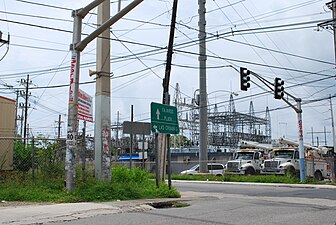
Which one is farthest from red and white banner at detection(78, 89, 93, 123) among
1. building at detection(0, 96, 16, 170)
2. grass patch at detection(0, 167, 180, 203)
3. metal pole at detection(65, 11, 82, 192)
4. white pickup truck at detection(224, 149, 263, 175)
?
white pickup truck at detection(224, 149, 263, 175)

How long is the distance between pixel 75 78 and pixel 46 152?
3.55 meters

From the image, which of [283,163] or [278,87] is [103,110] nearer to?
[278,87]

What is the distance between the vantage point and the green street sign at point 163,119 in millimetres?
15943

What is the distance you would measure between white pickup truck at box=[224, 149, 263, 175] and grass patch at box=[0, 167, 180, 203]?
2014 cm

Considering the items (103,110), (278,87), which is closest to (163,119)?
(103,110)

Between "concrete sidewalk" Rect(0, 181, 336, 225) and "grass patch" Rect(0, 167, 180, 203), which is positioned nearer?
"concrete sidewalk" Rect(0, 181, 336, 225)

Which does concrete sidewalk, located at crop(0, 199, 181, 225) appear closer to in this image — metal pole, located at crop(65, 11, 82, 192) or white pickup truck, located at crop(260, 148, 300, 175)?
metal pole, located at crop(65, 11, 82, 192)

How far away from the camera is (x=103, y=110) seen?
55.3ft

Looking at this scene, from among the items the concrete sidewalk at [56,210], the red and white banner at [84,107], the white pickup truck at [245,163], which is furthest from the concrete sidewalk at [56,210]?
the white pickup truck at [245,163]

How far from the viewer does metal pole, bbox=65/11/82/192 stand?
1444cm

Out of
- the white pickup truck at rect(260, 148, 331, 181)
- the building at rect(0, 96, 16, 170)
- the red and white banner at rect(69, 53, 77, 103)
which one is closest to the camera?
the red and white banner at rect(69, 53, 77, 103)

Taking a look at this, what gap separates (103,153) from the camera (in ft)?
54.5

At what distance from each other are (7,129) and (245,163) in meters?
22.8

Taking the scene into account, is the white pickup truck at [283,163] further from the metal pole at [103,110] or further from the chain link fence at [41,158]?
the metal pole at [103,110]
